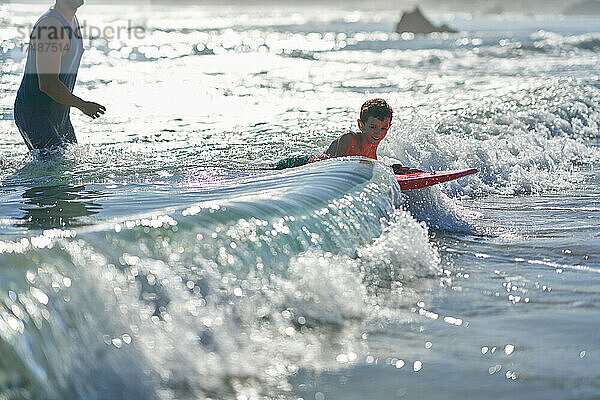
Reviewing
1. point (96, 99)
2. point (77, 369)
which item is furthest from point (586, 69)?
point (77, 369)

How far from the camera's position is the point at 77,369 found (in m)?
2.95

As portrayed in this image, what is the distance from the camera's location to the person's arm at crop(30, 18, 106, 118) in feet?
19.3

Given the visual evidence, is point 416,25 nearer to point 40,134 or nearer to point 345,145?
point 345,145

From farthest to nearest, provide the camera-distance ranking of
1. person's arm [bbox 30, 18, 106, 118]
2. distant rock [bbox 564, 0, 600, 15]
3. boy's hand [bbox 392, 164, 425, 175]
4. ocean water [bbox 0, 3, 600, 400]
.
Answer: distant rock [bbox 564, 0, 600, 15] → boy's hand [bbox 392, 164, 425, 175] → person's arm [bbox 30, 18, 106, 118] → ocean water [bbox 0, 3, 600, 400]

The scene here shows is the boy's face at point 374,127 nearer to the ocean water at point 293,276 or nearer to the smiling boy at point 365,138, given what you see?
the smiling boy at point 365,138

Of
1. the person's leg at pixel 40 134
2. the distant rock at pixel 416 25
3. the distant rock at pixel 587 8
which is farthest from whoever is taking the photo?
the distant rock at pixel 587 8

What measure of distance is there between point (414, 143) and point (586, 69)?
15536 millimetres

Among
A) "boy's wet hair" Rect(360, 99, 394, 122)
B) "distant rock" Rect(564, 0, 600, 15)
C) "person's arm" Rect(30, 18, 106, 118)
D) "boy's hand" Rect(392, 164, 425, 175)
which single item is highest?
"distant rock" Rect(564, 0, 600, 15)

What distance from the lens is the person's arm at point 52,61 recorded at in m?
5.88

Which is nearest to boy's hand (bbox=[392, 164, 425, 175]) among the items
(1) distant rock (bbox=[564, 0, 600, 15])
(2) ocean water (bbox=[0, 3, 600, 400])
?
(2) ocean water (bbox=[0, 3, 600, 400])

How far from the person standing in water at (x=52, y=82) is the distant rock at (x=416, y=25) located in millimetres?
45534

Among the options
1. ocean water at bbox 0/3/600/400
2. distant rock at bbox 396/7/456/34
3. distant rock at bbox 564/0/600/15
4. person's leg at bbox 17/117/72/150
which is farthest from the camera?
distant rock at bbox 564/0/600/15

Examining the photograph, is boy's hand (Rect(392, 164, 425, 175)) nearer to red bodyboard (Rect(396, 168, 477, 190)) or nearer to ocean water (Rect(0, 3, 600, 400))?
red bodyboard (Rect(396, 168, 477, 190))

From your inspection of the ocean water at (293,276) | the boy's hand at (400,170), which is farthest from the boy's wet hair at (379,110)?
the boy's hand at (400,170)
